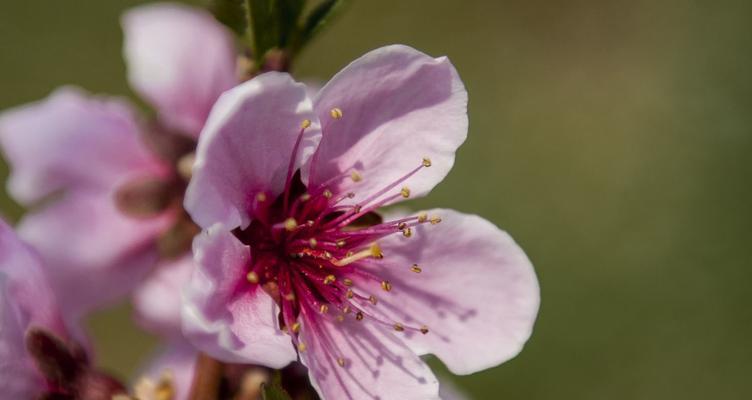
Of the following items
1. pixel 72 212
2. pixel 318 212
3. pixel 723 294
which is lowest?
pixel 723 294

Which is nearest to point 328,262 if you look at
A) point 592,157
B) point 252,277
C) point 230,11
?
point 252,277

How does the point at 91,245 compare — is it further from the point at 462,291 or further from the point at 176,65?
the point at 462,291

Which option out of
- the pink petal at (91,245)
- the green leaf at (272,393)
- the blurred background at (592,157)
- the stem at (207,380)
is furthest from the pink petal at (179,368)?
the blurred background at (592,157)

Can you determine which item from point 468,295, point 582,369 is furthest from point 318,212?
point 582,369

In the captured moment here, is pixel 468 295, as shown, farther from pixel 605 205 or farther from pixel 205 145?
pixel 605 205

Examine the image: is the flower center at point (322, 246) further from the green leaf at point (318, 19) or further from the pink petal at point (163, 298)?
the pink petal at point (163, 298)

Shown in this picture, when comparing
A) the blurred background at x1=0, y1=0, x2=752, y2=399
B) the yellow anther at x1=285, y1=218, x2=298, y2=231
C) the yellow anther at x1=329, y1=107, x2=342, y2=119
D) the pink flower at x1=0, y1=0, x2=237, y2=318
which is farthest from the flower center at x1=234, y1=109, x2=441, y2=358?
the blurred background at x1=0, y1=0, x2=752, y2=399
